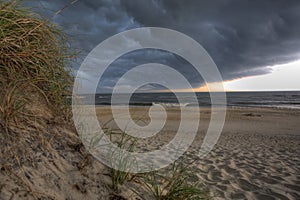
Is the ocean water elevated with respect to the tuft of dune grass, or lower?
lower

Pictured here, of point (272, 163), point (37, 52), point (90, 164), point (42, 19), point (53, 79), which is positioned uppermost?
point (42, 19)

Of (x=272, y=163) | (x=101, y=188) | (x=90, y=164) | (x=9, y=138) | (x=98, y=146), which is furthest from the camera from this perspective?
(x=272, y=163)

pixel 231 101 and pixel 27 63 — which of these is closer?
pixel 27 63

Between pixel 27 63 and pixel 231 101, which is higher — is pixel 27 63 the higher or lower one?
the higher one

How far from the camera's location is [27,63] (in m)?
2.01

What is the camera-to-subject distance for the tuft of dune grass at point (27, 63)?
68.9 inches

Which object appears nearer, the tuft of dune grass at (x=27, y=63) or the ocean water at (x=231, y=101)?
the tuft of dune grass at (x=27, y=63)

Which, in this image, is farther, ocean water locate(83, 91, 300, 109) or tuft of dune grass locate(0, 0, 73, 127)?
ocean water locate(83, 91, 300, 109)

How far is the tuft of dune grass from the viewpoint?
1750mm

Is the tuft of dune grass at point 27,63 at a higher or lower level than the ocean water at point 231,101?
higher

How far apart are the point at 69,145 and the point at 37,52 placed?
987mm

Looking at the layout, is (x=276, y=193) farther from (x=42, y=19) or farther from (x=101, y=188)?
→ (x=42, y=19)

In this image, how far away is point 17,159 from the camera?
4.64 ft

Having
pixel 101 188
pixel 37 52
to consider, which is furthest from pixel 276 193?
pixel 37 52
